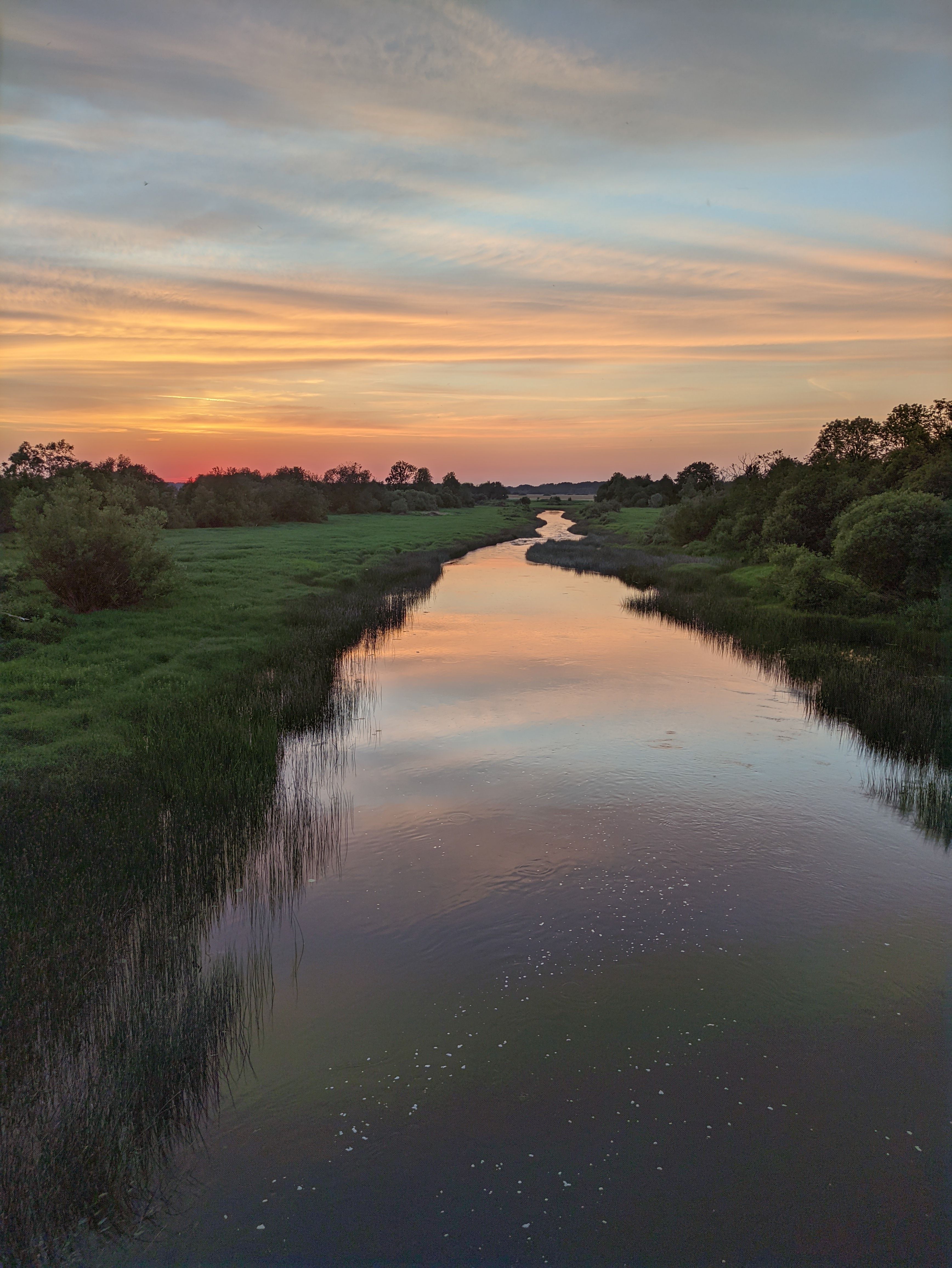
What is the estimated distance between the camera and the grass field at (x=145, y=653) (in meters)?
14.7

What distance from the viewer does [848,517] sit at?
34.8 m

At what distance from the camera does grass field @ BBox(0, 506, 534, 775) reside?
14727 millimetres

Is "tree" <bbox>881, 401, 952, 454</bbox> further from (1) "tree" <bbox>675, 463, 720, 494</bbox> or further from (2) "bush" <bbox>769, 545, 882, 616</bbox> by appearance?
(1) "tree" <bbox>675, 463, 720, 494</bbox>

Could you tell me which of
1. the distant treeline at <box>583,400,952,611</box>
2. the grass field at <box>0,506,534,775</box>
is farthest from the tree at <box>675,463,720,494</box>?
the grass field at <box>0,506,534,775</box>

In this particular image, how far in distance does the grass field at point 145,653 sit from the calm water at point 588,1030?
4.16 metres

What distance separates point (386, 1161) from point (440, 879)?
192 inches

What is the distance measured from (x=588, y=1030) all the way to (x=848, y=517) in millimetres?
32293

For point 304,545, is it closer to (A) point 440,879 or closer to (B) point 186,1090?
(A) point 440,879

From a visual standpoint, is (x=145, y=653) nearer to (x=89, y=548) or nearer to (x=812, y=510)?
(x=89, y=548)

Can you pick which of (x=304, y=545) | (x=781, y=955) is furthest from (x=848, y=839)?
(x=304, y=545)

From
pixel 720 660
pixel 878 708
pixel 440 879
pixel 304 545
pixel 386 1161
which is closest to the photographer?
pixel 386 1161

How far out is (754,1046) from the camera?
7695mm

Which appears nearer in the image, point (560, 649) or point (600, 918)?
point (600, 918)

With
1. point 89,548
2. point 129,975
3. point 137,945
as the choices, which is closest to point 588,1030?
point 129,975
